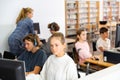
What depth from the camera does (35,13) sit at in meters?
5.05

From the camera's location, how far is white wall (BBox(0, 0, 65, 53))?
4.38m

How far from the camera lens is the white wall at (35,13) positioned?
14.4ft

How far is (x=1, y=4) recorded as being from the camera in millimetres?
4309

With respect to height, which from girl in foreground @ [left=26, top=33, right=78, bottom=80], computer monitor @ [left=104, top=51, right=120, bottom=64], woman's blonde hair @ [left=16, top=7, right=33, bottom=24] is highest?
woman's blonde hair @ [left=16, top=7, right=33, bottom=24]

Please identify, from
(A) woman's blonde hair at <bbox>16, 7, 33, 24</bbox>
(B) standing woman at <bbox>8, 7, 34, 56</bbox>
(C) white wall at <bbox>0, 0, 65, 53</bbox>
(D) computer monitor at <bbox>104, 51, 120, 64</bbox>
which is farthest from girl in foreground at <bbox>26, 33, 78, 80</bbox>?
(C) white wall at <bbox>0, 0, 65, 53</bbox>

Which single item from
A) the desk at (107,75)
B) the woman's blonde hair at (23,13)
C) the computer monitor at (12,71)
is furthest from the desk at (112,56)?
the woman's blonde hair at (23,13)

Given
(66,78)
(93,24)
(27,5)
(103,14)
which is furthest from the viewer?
(103,14)

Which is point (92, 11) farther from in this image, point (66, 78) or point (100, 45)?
point (66, 78)

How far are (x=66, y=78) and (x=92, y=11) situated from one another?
7800mm

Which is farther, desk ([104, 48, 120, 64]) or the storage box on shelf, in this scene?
the storage box on shelf

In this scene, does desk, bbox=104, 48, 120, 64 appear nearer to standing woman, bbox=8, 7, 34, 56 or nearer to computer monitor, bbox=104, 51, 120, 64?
computer monitor, bbox=104, 51, 120, 64

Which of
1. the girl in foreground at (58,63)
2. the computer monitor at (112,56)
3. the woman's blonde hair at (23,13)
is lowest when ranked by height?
the computer monitor at (112,56)

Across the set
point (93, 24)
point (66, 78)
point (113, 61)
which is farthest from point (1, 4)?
point (93, 24)

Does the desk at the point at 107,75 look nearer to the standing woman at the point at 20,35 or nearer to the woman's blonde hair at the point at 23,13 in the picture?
the standing woman at the point at 20,35
